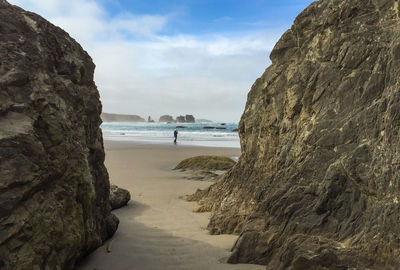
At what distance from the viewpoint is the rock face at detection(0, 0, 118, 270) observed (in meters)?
2.77

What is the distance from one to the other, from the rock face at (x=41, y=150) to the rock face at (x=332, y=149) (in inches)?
77.5

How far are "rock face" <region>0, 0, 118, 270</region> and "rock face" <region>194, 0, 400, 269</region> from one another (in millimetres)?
1969

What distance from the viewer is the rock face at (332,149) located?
315cm

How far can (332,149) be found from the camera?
3.76 meters

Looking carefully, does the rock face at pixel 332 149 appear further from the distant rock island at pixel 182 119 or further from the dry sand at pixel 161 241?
the distant rock island at pixel 182 119

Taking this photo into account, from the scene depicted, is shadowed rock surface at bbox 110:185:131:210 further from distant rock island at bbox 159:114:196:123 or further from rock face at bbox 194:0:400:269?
distant rock island at bbox 159:114:196:123

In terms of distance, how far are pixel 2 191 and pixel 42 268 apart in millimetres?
801

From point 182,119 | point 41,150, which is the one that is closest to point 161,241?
point 41,150

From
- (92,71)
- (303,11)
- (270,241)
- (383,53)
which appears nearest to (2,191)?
(92,71)

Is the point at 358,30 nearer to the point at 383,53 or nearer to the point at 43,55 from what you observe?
the point at 383,53

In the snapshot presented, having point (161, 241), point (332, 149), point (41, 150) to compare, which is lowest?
point (161, 241)

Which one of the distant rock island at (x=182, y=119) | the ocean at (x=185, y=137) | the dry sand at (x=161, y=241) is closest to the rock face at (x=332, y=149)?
the dry sand at (x=161, y=241)

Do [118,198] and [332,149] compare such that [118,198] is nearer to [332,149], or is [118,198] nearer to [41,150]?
[41,150]

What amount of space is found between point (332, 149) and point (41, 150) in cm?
309
